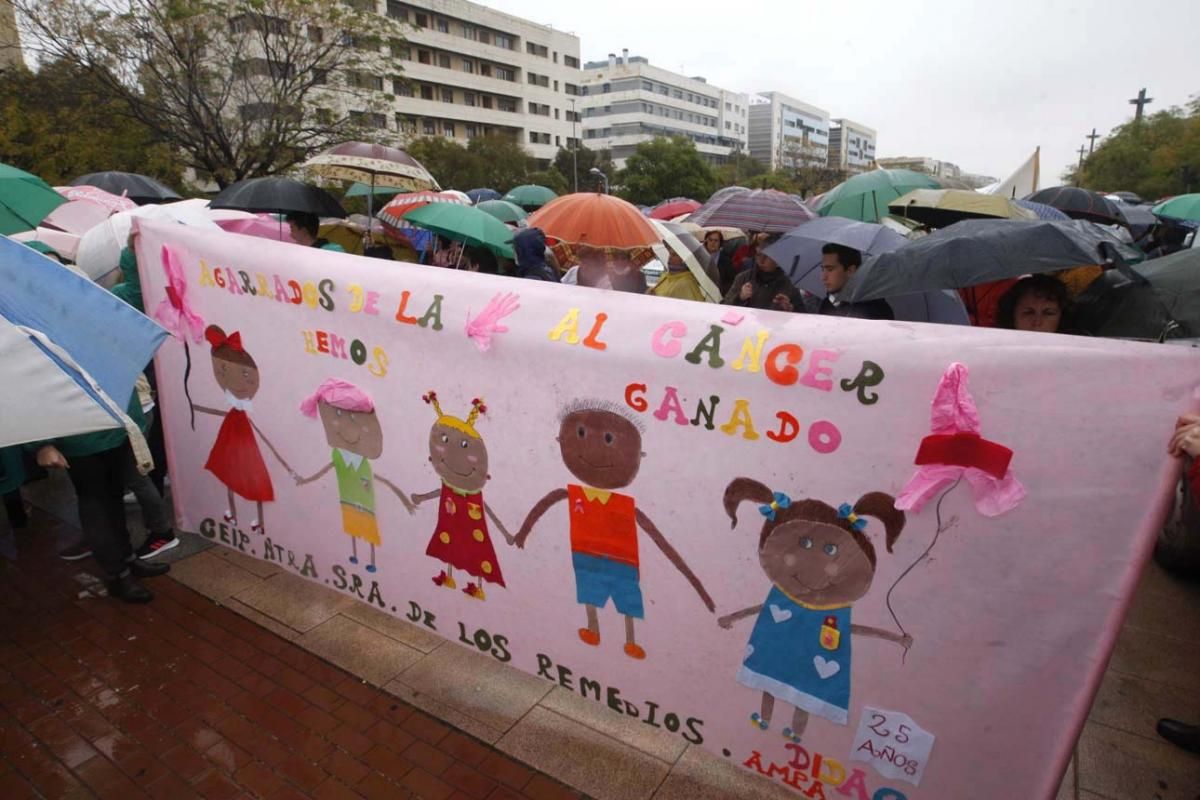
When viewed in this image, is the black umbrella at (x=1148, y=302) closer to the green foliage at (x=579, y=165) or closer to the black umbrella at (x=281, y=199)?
the black umbrella at (x=281, y=199)

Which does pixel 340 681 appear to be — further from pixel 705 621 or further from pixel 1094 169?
pixel 1094 169

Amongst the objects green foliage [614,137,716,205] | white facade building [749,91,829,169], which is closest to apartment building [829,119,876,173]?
white facade building [749,91,829,169]

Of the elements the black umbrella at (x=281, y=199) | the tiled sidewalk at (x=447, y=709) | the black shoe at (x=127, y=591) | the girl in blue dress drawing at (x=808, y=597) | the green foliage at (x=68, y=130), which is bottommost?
the tiled sidewalk at (x=447, y=709)

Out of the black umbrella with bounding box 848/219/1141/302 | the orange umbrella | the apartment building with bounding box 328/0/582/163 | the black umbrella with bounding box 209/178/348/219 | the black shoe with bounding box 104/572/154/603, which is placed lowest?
the black shoe with bounding box 104/572/154/603

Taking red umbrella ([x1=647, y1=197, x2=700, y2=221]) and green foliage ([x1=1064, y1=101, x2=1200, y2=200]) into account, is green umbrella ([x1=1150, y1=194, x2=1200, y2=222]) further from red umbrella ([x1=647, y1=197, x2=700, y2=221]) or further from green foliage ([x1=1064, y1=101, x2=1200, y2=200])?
green foliage ([x1=1064, y1=101, x2=1200, y2=200])

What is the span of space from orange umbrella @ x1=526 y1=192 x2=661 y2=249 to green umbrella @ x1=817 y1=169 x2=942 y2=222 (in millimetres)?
3578

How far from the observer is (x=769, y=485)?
7.01ft

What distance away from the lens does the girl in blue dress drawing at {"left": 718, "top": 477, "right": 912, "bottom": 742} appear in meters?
2.05

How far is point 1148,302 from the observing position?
3.03 metres

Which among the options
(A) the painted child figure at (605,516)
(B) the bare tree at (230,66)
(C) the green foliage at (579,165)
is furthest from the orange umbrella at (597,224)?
(C) the green foliage at (579,165)

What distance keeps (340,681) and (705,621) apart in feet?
5.78

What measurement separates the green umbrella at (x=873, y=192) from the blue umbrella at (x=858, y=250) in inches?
124

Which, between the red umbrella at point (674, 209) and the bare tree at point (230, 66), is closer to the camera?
the red umbrella at point (674, 209)

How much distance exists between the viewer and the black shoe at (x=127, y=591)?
3.65m
